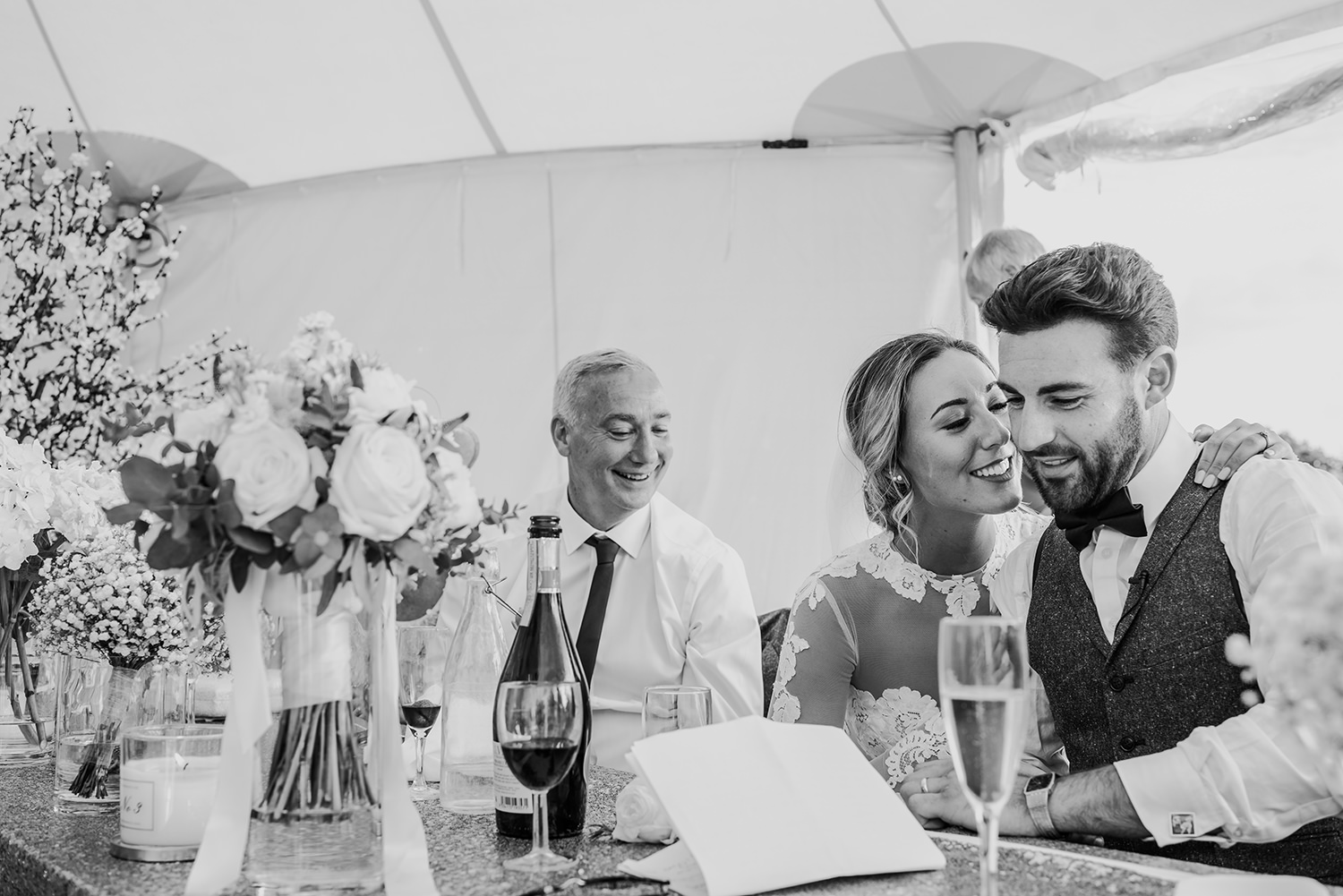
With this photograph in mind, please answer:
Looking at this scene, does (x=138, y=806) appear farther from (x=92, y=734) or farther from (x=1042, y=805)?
(x=1042, y=805)

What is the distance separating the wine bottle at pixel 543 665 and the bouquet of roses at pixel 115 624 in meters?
0.49

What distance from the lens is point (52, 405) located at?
372cm

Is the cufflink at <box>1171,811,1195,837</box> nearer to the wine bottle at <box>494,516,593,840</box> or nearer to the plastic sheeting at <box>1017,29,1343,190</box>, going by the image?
the wine bottle at <box>494,516,593,840</box>

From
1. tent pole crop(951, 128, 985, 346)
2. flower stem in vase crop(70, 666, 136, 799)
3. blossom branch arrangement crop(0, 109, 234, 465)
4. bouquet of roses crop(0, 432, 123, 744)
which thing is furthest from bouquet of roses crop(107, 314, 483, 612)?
tent pole crop(951, 128, 985, 346)

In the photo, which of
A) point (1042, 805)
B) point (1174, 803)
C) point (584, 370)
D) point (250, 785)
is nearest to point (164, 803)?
point (250, 785)

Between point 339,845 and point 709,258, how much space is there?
367 cm

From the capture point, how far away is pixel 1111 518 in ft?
5.78

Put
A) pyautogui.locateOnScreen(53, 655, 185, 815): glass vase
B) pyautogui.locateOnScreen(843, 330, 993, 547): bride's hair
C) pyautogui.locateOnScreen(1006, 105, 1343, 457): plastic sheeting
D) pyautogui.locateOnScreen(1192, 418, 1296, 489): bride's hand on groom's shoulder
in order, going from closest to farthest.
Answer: pyautogui.locateOnScreen(53, 655, 185, 815): glass vase < pyautogui.locateOnScreen(1192, 418, 1296, 489): bride's hand on groom's shoulder < pyautogui.locateOnScreen(843, 330, 993, 547): bride's hair < pyautogui.locateOnScreen(1006, 105, 1343, 457): plastic sheeting

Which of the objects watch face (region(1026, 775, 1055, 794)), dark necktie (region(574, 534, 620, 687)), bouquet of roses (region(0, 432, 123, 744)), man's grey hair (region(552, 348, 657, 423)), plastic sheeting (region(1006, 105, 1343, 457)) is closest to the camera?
watch face (region(1026, 775, 1055, 794))

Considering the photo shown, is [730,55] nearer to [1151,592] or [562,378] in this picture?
[562,378]

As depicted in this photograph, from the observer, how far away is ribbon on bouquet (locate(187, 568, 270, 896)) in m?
1.15

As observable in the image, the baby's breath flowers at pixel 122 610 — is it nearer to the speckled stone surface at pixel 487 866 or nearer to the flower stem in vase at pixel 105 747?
the flower stem in vase at pixel 105 747

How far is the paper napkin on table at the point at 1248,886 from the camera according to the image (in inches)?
38.2

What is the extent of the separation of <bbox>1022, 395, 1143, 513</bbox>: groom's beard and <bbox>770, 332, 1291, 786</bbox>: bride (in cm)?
39
